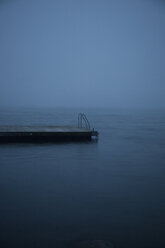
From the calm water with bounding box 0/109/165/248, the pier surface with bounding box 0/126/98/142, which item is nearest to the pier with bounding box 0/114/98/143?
the pier surface with bounding box 0/126/98/142

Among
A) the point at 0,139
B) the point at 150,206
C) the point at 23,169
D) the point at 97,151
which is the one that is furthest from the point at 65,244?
the point at 0,139

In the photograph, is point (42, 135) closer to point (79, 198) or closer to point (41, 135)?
point (41, 135)

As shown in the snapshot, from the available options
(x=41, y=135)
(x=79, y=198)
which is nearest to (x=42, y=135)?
(x=41, y=135)

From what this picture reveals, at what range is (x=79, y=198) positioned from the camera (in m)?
14.3

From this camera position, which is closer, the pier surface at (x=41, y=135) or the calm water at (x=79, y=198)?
the calm water at (x=79, y=198)

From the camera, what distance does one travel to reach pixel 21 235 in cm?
1023

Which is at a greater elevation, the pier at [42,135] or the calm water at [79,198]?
the pier at [42,135]

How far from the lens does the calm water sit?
10.3 metres

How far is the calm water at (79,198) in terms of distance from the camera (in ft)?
33.7

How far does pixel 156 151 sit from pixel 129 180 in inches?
486

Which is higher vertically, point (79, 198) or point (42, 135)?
point (42, 135)

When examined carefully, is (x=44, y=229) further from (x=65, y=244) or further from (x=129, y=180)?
(x=129, y=180)

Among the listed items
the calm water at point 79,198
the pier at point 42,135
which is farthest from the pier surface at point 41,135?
the calm water at point 79,198

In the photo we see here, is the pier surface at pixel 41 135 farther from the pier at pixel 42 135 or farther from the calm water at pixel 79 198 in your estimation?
the calm water at pixel 79 198
